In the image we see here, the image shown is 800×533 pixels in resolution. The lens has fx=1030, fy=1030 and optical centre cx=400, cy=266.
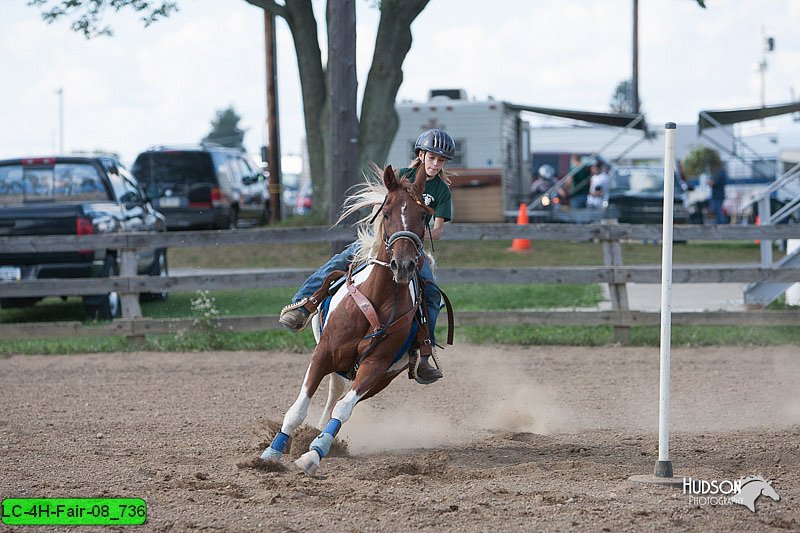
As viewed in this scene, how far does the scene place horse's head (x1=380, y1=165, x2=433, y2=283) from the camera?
6148 mm

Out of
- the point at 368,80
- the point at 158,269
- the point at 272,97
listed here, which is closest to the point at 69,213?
the point at 158,269

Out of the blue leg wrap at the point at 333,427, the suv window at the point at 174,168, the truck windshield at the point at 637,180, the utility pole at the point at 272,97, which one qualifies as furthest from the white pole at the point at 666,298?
the truck windshield at the point at 637,180

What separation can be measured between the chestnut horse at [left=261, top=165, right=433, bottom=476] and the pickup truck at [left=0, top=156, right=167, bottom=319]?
23.0 feet

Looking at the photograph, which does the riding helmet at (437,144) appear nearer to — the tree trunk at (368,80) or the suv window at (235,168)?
the tree trunk at (368,80)

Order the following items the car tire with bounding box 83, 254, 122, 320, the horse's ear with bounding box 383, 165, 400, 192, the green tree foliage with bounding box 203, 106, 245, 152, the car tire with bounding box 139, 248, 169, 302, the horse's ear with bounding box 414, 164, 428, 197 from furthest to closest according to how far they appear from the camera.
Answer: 1. the green tree foliage with bounding box 203, 106, 245, 152
2. the car tire with bounding box 139, 248, 169, 302
3. the car tire with bounding box 83, 254, 122, 320
4. the horse's ear with bounding box 414, 164, 428, 197
5. the horse's ear with bounding box 383, 165, 400, 192

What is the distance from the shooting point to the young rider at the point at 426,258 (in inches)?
274

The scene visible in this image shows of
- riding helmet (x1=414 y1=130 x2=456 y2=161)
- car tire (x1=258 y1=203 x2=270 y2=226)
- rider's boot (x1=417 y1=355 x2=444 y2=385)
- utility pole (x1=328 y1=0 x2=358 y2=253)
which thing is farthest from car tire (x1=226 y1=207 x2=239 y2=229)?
riding helmet (x1=414 y1=130 x2=456 y2=161)

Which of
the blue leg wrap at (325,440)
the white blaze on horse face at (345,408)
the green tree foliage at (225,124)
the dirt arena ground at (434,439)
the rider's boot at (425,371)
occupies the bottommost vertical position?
the dirt arena ground at (434,439)

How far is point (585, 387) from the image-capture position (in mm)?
9789

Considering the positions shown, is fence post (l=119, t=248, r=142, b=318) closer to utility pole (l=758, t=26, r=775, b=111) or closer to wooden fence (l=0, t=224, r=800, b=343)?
wooden fence (l=0, t=224, r=800, b=343)

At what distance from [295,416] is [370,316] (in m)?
0.79

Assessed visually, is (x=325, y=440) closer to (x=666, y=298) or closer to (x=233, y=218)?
(x=666, y=298)

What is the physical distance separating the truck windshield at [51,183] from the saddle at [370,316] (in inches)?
312

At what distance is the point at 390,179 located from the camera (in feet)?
21.3
